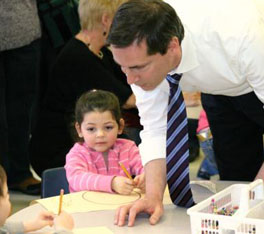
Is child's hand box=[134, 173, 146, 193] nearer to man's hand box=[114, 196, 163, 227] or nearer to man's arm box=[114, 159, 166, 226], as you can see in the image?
man's arm box=[114, 159, 166, 226]

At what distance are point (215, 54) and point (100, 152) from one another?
2.48ft

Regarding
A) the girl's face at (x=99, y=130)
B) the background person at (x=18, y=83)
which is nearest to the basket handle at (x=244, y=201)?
the girl's face at (x=99, y=130)

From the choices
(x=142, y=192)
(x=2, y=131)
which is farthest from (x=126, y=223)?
(x=2, y=131)

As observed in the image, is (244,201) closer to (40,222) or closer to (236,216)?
(236,216)

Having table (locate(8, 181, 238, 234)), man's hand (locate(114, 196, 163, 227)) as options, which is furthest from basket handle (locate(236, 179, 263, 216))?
man's hand (locate(114, 196, 163, 227))

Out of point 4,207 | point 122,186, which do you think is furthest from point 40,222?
point 122,186

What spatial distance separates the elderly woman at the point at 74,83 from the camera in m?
3.52

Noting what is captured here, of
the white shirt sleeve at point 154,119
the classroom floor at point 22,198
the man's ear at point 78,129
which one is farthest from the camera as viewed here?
the classroom floor at point 22,198

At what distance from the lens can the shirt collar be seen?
2.06m

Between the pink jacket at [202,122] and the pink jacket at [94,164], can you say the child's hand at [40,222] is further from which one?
the pink jacket at [202,122]

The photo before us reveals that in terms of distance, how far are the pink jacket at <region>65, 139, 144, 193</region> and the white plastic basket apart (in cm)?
69

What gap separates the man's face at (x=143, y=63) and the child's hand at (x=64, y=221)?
0.47 meters

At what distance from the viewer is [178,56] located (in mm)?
2025

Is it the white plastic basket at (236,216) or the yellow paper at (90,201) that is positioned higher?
the white plastic basket at (236,216)
